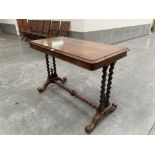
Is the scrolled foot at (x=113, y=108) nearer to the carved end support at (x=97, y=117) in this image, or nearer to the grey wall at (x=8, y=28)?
the carved end support at (x=97, y=117)

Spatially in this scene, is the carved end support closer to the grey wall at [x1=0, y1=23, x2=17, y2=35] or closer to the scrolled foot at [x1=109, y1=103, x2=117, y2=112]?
the scrolled foot at [x1=109, y1=103, x2=117, y2=112]

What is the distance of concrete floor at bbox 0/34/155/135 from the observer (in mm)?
1681

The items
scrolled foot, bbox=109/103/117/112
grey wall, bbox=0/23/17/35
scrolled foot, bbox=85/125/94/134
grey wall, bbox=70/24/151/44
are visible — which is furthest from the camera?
grey wall, bbox=0/23/17/35

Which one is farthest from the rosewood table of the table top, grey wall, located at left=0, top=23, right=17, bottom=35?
grey wall, located at left=0, top=23, right=17, bottom=35

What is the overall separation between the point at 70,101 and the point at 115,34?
4041 mm

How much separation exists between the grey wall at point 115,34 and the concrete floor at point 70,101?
1387 mm

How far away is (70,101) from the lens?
213cm

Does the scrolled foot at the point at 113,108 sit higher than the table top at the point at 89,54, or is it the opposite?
the table top at the point at 89,54

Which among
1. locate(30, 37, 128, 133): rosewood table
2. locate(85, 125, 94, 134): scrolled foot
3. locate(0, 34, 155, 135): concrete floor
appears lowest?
locate(0, 34, 155, 135): concrete floor

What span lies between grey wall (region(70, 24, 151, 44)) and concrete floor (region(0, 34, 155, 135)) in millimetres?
1387

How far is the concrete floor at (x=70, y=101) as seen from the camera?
5.51 ft

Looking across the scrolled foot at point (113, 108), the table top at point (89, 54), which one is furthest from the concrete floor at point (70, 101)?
the table top at point (89, 54)

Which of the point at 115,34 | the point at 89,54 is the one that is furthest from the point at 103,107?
the point at 115,34
